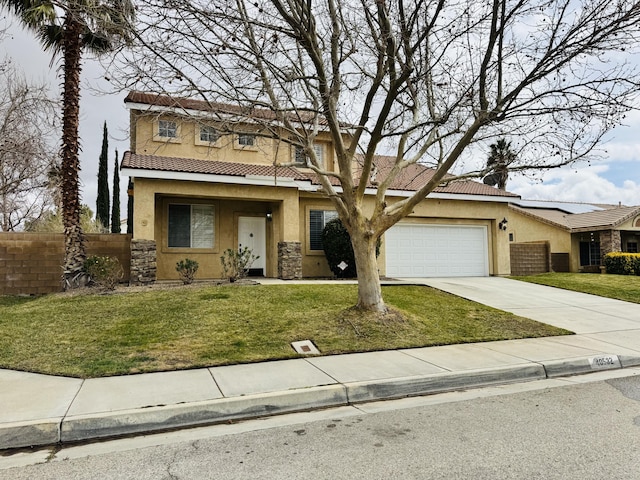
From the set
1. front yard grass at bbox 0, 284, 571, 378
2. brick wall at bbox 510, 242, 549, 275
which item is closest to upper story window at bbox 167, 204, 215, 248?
front yard grass at bbox 0, 284, 571, 378

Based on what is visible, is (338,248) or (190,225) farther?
(190,225)

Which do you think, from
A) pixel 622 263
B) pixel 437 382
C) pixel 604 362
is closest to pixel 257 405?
pixel 437 382

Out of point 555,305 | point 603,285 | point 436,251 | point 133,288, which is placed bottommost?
point 555,305

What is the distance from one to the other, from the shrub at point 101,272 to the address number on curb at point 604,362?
1087 cm

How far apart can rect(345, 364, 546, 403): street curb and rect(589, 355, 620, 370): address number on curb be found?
110 cm

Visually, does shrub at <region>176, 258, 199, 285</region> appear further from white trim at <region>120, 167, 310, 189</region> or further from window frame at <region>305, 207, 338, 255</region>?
window frame at <region>305, 207, 338, 255</region>

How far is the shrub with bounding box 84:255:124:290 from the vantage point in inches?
466

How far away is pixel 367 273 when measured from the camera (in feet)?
29.3

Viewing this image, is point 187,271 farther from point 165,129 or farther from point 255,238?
point 165,129

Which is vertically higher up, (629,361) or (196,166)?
(196,166)

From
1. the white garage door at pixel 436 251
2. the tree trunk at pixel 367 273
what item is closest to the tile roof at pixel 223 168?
the white garage door at pixel 436 251

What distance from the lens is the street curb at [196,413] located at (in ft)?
14.2

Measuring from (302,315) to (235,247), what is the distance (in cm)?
750

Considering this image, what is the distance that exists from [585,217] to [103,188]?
30.6 meters
